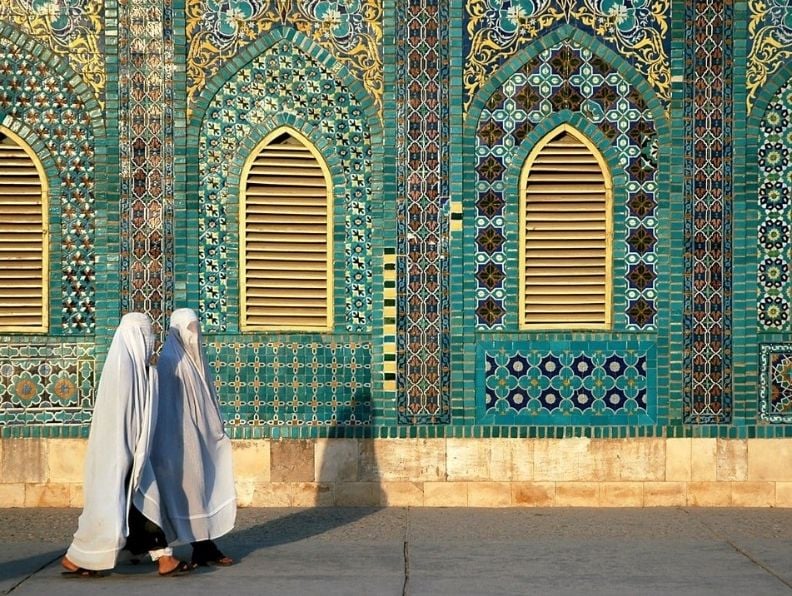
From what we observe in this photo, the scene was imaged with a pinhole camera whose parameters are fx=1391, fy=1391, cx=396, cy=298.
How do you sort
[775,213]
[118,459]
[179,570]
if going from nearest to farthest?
[118,459]
[179,570]
[775,213]

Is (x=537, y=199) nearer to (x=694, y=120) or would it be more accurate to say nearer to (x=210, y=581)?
(x=694, y=120)

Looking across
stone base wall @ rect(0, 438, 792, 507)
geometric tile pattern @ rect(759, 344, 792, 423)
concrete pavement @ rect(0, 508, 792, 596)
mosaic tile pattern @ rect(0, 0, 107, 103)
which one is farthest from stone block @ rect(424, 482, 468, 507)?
mosaic tile pattern @ rect(0, 0, 107, 103)

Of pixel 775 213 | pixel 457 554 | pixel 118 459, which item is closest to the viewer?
pixel 118 459

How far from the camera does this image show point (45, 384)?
10.7 metres

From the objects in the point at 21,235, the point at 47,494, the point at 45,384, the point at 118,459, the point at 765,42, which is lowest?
the point at 47,494

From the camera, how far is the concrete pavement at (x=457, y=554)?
8.05 m

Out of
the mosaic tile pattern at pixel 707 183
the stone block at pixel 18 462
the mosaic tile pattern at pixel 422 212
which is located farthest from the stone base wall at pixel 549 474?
the stone block at pixel 18 462

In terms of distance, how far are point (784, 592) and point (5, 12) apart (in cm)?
709

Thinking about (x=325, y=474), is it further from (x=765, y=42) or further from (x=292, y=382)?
(x=765, y=42)

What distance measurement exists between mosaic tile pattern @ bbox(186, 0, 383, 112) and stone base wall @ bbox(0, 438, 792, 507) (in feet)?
9.26

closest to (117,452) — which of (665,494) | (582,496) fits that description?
(582,496)

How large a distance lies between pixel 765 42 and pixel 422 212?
2951 millimetres

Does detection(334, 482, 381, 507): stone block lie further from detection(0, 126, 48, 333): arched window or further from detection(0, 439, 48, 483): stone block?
detection(0, 126, 48, 333): arched window

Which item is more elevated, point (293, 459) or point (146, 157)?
point (146, 157)
